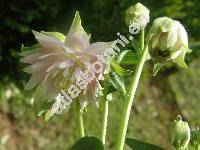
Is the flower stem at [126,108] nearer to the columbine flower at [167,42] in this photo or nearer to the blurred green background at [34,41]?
the columbine flower at [167,42]

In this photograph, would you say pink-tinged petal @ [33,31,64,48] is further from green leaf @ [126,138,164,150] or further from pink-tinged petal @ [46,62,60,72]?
green leaf @ [126,138,164,150]

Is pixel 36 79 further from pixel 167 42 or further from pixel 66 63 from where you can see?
pixel 167 42

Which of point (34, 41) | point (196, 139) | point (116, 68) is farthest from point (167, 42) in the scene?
point (34, 41)

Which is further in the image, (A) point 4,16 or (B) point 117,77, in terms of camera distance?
(A) point 4,16

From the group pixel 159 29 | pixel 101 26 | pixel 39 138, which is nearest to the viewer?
pixel 159 29

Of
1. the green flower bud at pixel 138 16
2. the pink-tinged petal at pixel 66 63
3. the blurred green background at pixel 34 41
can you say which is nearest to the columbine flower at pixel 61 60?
the pink-tinged petal at pixel 66 63

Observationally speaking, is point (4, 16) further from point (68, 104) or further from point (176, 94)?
point (68, 104)

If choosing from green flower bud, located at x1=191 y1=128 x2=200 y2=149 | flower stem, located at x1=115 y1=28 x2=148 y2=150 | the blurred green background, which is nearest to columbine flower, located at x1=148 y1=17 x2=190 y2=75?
flower stem, located at x1=115 y1=28 x2=148 y2=150

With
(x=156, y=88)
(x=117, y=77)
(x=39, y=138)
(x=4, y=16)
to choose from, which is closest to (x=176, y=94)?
(x=156, y=88)
